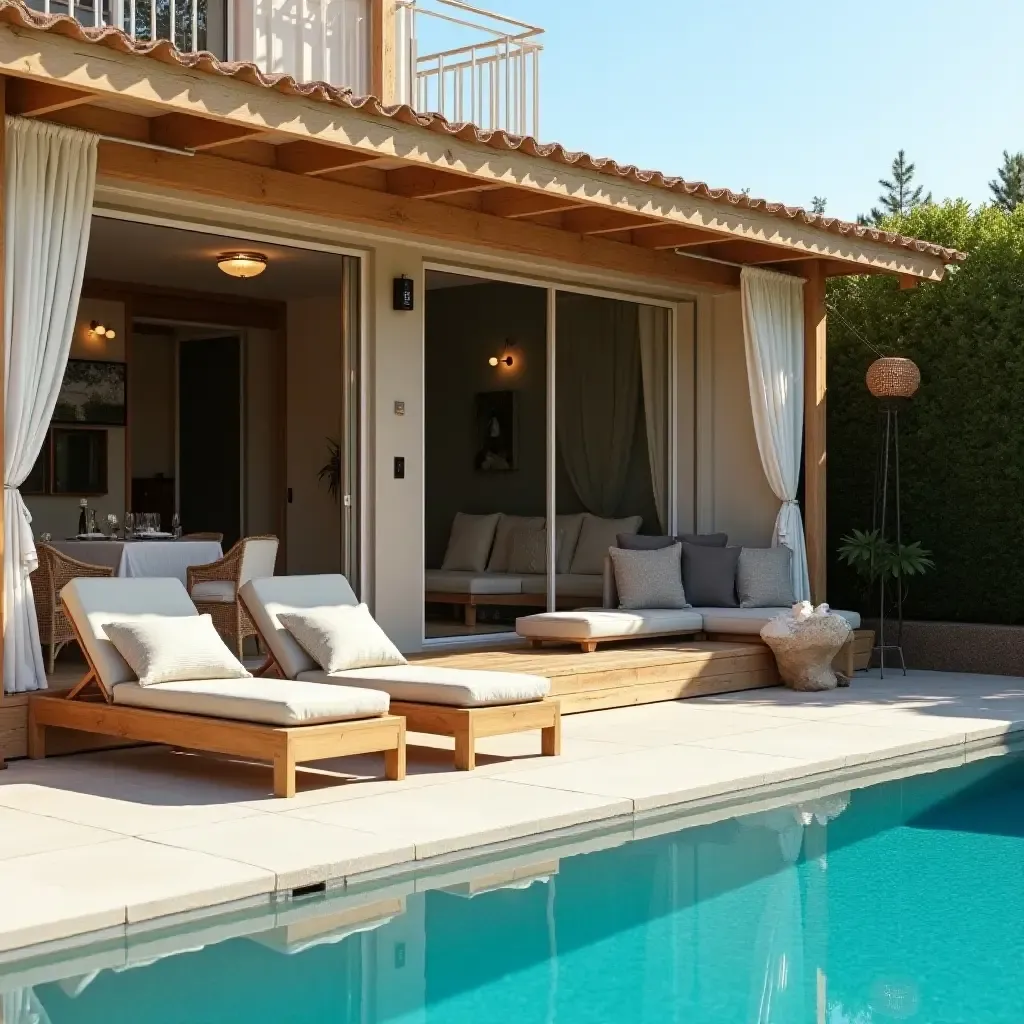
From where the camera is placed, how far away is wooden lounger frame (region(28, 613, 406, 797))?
6.05m

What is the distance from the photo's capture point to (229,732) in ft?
20.2

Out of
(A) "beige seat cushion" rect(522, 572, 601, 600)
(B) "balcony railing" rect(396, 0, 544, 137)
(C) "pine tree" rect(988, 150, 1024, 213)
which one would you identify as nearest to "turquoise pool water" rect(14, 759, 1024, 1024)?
(A) "beige seat cushion" rect(522, 572, 601, 600)

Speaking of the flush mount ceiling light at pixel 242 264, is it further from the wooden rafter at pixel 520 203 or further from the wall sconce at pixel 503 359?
the wooden rafter at pixel 520 203

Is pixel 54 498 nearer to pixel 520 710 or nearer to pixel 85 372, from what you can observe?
pixel 85 372

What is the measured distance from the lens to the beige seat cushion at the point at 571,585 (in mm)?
10609

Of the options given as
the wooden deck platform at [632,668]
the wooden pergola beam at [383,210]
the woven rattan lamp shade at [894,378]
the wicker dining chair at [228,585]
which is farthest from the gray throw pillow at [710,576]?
the wicker dining chair at [228,585]

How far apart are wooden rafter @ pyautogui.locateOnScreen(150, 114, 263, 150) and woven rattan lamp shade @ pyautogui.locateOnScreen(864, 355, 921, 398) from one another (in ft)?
17.9

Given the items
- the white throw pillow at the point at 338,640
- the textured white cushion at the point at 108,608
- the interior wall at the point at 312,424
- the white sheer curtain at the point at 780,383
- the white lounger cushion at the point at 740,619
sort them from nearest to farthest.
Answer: the textured white cushion at the point at 108,608 < the white throw pillow at the point at 338,640 < the white lounger cushion at the point at 740,619 < the white sheer curtain at the point at 780,383 < the interior wall at the point at 312,424

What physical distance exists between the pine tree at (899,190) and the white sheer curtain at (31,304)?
126ft

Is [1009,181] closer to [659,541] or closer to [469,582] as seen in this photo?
[659,541]

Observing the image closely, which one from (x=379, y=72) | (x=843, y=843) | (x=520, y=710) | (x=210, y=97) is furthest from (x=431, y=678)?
(x=379, y=72)

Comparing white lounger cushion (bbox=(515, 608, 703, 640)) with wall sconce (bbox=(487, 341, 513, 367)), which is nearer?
white lounger cushion (bbox=(515, 608, 703, 640))

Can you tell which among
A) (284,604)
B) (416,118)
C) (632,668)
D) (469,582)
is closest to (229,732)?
(284,604)

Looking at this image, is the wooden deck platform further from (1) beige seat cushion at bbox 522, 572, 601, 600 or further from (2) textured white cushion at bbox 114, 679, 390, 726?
(2) textured white cushion at bbox 114, 679, 390, 726
